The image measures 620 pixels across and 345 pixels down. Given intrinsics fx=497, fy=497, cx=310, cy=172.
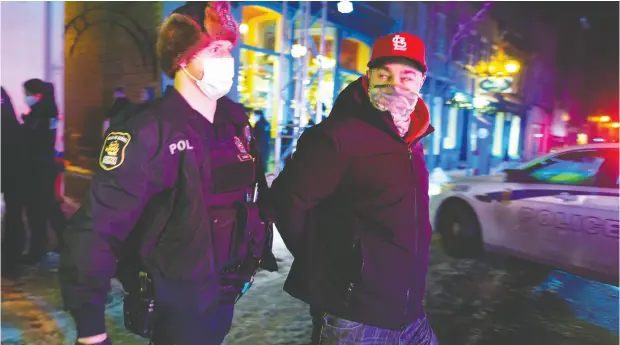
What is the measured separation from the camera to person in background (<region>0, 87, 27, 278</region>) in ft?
17.1

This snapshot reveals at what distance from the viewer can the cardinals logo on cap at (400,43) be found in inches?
77.1

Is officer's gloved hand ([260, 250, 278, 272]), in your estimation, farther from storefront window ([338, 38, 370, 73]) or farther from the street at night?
storefront window ([338, 38, 370, 73])

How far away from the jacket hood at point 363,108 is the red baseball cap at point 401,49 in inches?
4.9

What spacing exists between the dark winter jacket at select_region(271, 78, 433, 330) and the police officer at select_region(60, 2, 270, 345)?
199mm

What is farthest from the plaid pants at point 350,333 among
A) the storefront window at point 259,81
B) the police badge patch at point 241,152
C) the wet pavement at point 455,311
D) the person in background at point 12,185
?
the storefront window at point 259,81

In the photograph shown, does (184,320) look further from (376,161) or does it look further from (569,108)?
(569,108)

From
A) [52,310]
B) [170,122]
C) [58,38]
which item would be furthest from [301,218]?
[58,38]

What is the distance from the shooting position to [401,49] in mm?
1956

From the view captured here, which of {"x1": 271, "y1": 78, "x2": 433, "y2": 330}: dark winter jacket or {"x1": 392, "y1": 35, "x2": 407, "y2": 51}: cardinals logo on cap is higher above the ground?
{"x1": 392, "y1": 35, "x2": 407, "y2": 51}: cardinals logo on cap

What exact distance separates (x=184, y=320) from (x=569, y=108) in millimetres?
40192

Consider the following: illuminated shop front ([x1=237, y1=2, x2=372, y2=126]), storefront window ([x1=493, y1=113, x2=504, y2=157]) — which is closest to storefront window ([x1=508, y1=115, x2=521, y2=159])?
storefront window ([x1=493, y1=113, x2=504, y2=157])

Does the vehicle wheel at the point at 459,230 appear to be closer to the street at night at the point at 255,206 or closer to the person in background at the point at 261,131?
the street at night at the point at 255,206

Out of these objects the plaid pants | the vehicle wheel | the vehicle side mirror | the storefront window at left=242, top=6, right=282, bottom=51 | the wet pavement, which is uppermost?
the storefront window at left=242, top=6, right=282, bottom=51

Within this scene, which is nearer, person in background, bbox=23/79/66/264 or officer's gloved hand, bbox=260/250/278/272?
officer's gloved hand, bbox=260/250/278/272
